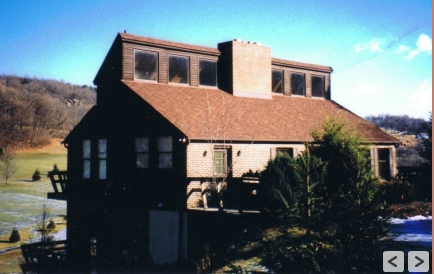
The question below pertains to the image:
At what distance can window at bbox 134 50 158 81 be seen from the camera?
22.3m

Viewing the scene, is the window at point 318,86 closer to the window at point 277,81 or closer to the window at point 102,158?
the window at point 277,81

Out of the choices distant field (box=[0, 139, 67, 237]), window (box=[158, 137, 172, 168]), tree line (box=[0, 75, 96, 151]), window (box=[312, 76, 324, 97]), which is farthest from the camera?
window (box=[312, 76, 324, 97])

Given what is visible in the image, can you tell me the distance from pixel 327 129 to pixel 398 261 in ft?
28.1

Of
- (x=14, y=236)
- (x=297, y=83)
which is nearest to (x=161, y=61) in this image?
(x=297, y=83)

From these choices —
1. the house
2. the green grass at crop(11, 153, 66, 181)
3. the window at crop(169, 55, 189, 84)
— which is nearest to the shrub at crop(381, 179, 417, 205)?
the house

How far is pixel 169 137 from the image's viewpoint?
19266 mm

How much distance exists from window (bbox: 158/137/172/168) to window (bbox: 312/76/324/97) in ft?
46.1

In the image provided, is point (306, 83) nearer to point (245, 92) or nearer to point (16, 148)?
point (245, 92)

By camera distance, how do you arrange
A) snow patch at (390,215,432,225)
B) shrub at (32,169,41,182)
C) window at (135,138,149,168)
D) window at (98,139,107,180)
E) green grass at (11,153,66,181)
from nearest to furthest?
snow patch at (390,215,432,225) < green grass at (11,153,66,181) < window at (135,138,149,168) < window at (98,139,107,180) < shrub at (32,169,41,182)

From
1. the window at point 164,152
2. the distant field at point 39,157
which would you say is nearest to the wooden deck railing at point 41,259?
the distant field at point 39,157

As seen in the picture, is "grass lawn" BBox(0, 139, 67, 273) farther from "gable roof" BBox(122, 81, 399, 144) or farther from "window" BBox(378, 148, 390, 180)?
"window" BBox(378, 148, 390, 180)

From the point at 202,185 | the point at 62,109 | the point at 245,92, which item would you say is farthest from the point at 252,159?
the point at 62,109

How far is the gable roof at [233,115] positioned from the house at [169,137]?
0.25ft

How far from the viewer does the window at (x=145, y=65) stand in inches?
878
